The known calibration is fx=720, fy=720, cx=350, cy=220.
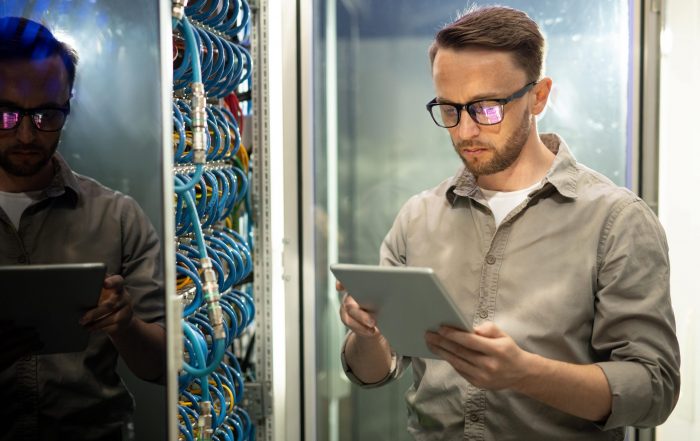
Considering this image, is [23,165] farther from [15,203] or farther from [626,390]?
[626,390]

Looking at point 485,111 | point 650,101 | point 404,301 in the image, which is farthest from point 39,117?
point 650,101

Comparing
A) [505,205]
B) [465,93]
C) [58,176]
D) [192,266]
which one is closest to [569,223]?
[505,205]

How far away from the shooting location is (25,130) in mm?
1126

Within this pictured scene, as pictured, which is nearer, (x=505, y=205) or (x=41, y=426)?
(x=41, y=426)

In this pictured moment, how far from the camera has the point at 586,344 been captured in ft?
5.59

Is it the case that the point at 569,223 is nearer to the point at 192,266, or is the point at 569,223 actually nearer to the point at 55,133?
the point at 192,266

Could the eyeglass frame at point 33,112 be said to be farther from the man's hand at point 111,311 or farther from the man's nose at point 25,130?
the man's hand at point 111,311

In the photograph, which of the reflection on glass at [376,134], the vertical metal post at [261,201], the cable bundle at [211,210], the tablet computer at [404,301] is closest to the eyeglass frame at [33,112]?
the cable bundle at [211,210]

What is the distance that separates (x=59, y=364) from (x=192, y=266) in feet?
2.66

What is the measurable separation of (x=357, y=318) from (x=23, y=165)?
820 millimetres

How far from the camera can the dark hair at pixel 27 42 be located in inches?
43.0

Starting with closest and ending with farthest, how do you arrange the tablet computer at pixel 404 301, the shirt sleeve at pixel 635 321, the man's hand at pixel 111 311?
1. the man's hand at pixel 111 311
2. the tablet computer at pixel 404 301
3. the shirt sleeve at pixel 635 321

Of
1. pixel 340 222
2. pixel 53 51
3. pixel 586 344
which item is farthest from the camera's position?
pixel 340 222

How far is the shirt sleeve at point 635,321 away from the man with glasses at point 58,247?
99cm
